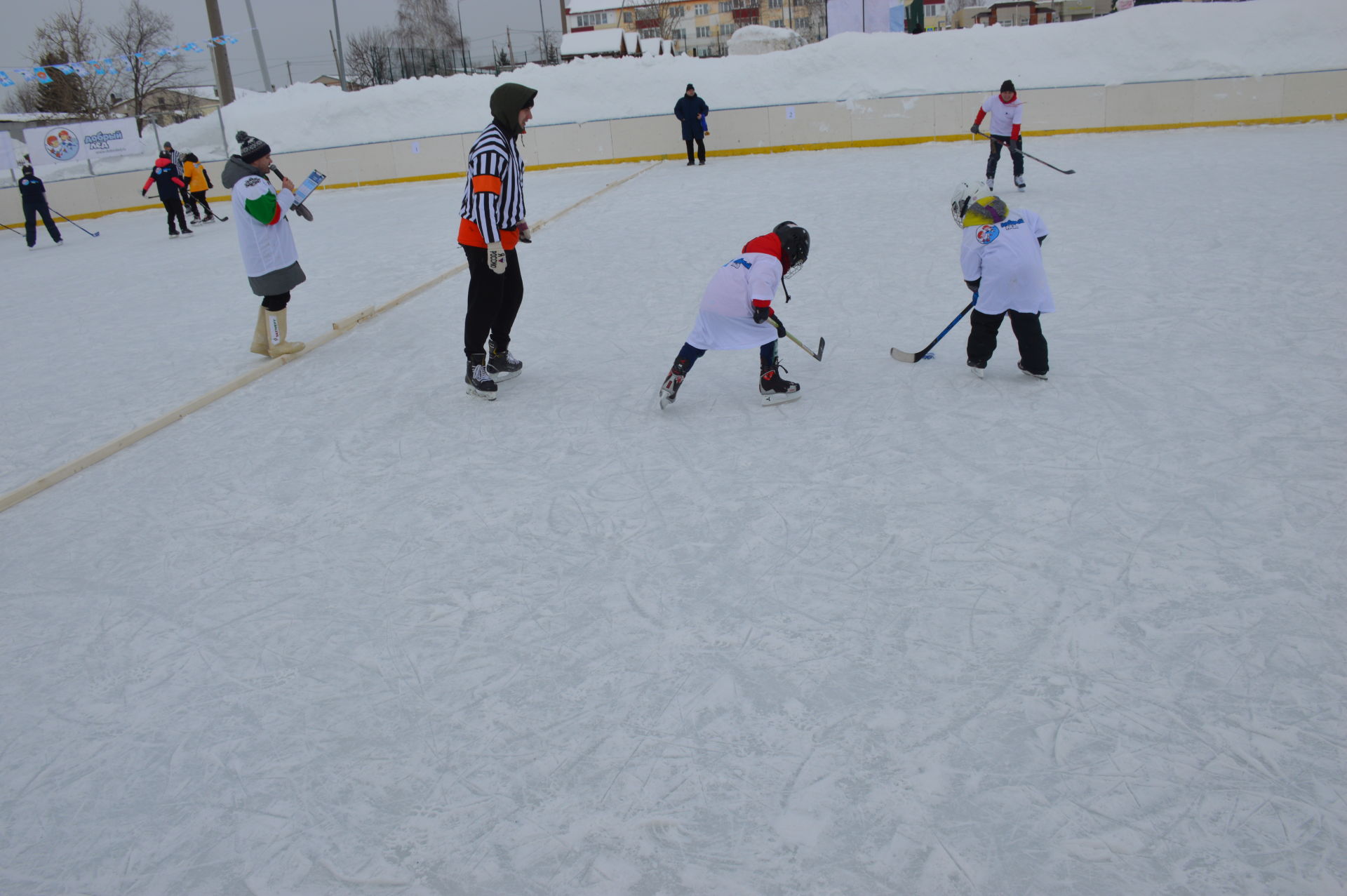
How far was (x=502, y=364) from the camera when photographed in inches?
187

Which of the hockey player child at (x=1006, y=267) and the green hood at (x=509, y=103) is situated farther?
the green hood at (x=509, y=103)

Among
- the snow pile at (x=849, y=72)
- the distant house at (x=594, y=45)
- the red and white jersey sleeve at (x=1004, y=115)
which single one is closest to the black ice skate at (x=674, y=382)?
the red and white jersey sleeve at (x=1004, y=115)

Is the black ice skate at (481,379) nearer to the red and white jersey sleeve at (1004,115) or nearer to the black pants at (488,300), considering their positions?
the black pants at (488,300)

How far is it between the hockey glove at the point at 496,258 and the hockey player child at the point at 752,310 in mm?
966

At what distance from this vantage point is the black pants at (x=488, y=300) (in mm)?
4336

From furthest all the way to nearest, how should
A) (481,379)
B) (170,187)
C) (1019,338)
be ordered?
1. (170,187)
2. (481,379)
3. (1019,338)

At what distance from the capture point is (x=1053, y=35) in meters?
17.3

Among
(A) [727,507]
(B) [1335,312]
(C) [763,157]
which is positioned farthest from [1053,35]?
(A) [727,507]

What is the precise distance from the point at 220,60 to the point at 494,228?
2111 centimetres

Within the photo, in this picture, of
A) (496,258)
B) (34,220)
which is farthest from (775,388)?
(34,220)

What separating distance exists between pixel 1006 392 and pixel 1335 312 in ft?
7.22

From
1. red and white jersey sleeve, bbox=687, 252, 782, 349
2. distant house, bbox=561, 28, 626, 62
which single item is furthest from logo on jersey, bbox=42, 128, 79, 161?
distant house, bbox=561, 28, 626, 62

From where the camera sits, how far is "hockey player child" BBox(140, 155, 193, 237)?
1209 cm

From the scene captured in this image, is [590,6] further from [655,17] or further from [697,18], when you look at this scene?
[697,18]
